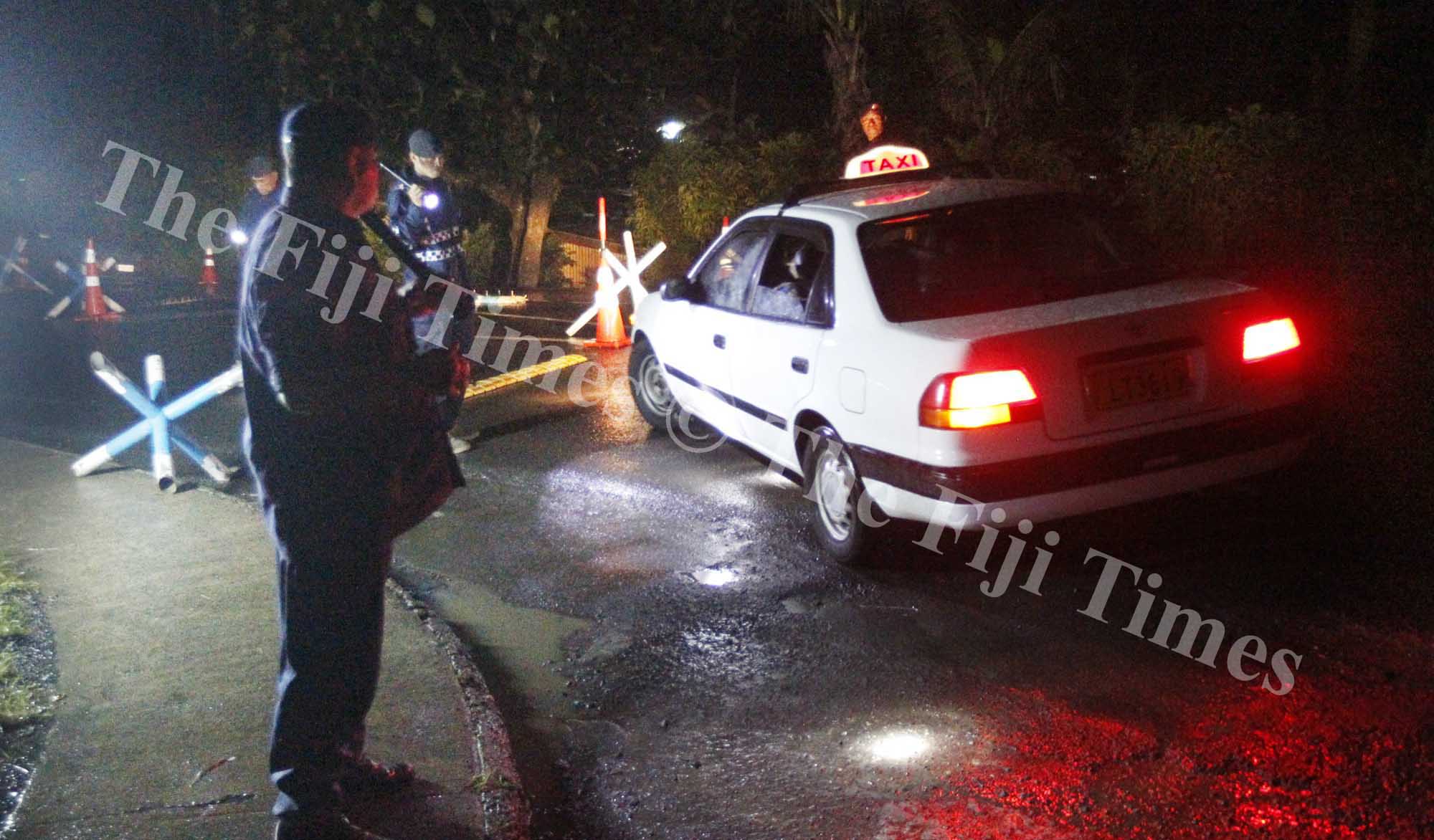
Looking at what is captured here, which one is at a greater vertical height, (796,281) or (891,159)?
(891,159)

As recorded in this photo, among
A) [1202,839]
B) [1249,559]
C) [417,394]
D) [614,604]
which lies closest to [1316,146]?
[1249,559]

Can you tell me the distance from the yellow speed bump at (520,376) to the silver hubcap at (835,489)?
4779 mm

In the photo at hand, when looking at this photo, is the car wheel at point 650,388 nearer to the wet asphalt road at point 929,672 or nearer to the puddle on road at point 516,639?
the wet asphalt road at point 929,672

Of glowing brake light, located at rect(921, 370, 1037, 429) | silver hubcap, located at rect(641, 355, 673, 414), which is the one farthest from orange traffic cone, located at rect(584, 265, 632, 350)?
glowing brake light, located at rect(921, 370, 1037, 429)

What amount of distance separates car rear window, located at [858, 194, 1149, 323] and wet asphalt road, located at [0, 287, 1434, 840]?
1007mm

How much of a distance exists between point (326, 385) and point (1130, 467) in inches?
120

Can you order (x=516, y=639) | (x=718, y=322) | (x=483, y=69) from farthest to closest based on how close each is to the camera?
(x=483, y=69) → (x=718, y=322) → (x=516, y=639)

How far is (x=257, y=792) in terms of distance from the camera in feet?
12.7

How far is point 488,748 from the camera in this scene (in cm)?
414

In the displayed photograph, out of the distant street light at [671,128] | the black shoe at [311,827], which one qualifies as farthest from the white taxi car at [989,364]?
the distant street light at [671,128]

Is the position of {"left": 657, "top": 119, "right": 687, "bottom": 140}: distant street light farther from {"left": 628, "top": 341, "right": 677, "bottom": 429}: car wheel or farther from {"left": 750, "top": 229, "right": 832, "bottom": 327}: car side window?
{"left": 750, "top": 229, "right": 832, "bottom": 327}: car side window

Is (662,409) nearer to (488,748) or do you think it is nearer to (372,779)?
(488,748)

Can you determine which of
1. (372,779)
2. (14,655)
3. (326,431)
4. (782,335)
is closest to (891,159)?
(782,335)

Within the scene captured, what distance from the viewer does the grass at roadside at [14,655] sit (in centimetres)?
443
